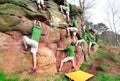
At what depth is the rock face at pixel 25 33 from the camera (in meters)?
8.72

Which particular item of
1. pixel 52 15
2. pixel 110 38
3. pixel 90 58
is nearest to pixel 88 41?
pixel 90 58

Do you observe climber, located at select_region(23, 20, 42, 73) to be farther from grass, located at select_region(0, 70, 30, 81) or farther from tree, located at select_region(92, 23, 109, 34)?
tree, located at select_region(92, 23, 109, 34)

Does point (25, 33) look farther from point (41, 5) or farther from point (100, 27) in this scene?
point (100, 27)

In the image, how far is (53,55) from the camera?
425 inches

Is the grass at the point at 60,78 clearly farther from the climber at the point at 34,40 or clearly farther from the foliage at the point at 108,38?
the foliage at the point at 108,38

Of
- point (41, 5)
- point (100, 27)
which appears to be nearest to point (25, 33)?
point (41, 5)

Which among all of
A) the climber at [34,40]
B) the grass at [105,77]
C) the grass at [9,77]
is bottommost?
the grass at [105,77]

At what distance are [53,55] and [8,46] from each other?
316 cm

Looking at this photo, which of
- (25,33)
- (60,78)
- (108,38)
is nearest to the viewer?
(25,33)

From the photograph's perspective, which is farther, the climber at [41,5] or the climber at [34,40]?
the climber at [41,5]

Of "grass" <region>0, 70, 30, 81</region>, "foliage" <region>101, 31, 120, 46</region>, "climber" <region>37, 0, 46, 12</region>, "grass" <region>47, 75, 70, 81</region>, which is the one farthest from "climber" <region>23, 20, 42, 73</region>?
"foliage" <region>101, 31, 120, 46</region>

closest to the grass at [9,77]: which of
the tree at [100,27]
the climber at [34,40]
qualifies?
the climber at [34,40]

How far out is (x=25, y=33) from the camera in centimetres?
966

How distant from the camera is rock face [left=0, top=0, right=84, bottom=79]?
28.6 ft
